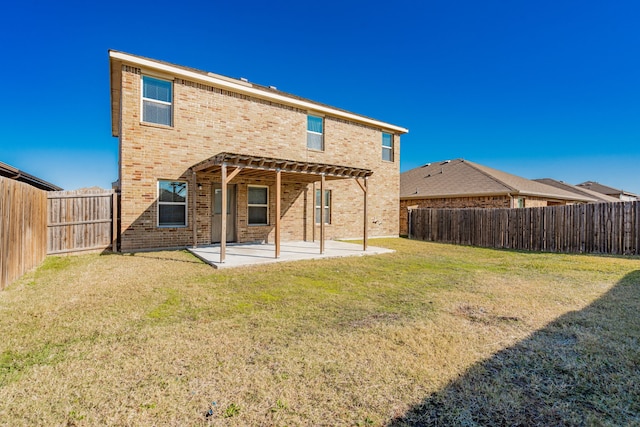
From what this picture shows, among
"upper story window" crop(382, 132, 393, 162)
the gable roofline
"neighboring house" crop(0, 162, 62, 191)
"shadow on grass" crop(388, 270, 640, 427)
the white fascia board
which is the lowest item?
"shadow on grass" crop(388, 270, 640, 427)

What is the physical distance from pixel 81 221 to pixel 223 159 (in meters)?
5.18

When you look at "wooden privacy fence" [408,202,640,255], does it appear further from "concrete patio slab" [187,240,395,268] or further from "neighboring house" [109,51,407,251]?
"concrete patio slab" [187,240,395,268]

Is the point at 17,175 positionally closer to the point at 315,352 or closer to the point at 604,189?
the point at 315,352

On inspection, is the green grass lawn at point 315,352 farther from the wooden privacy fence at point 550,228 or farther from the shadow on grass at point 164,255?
the wooden privacy fence at point 550,228

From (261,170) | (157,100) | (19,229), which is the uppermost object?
(157,100)

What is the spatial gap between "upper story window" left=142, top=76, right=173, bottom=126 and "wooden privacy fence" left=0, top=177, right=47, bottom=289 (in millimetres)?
3852

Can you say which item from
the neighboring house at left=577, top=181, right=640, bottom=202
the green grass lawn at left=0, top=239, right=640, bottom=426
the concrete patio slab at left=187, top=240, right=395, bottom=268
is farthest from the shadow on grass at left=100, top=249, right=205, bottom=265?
the neighboring house at left=577, top=181, right=640, bottom=202

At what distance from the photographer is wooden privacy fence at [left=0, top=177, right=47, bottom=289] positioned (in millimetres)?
5414

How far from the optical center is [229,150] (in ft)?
37.5

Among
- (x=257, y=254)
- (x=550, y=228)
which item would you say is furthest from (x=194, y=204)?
(x=550, y=228)

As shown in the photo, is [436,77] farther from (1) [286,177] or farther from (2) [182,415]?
(2) [182,415]

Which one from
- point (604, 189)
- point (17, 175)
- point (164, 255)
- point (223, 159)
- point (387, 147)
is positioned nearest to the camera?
point (223, 159)

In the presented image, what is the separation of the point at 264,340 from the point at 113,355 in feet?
4.95

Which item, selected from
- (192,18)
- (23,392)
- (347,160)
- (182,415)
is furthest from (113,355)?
(192,18)
